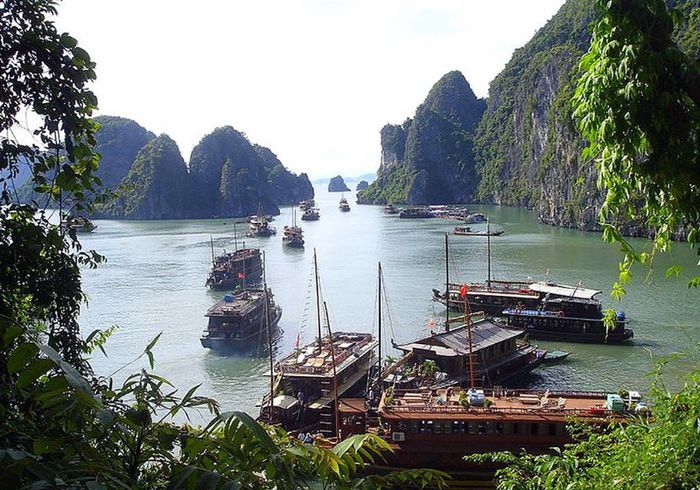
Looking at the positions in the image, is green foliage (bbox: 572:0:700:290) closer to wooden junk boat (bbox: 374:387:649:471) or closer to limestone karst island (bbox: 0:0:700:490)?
limestone karst island (bbox: 0:0:700:490)

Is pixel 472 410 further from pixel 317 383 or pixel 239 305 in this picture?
pixel 239 305

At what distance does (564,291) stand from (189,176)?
296 feet

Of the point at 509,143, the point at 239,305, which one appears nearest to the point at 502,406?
the point at 239,305

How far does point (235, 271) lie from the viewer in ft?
135

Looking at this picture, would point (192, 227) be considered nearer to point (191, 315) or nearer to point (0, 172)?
point (191, 315)

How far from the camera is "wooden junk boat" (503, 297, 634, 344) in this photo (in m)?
26.3

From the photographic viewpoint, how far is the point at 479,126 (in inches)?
5251

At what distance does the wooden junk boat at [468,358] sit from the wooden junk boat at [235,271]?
18.7m

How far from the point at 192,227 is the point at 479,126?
7560 centimetres

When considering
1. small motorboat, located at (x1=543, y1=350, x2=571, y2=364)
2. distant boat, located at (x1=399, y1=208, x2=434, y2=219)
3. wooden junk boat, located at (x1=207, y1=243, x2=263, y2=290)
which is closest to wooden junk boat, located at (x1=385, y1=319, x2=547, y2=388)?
small motorboat, located at (x1=543, y1=350, x2=571, y2=364)

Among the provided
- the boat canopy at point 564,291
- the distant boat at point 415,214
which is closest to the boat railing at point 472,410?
the boat canopy at point 564,291

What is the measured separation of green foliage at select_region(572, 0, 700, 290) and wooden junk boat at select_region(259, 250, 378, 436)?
1462 cm

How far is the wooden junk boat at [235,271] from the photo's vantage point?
3975cm

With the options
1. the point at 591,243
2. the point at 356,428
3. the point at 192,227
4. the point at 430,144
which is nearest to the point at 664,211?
the point at 356,428
